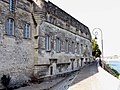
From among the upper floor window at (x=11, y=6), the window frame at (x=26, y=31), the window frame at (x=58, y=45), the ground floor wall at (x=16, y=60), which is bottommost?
the ground floor wall at (x=16, y=60)

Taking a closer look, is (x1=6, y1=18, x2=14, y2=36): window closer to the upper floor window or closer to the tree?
the upper floor window

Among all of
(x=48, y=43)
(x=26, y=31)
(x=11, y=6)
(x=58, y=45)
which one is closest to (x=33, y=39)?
(x=26, y=31)

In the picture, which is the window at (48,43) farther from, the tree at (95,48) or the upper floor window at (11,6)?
the tree at (95,48)

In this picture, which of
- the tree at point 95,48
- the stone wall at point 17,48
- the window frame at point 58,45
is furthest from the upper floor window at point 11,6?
the tree at point 95,48

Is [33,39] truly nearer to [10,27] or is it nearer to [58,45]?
[10,27]

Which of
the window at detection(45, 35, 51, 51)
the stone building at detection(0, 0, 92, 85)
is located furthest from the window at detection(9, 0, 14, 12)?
the window at detection(45, 35, 51, 51)

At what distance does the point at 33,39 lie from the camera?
19.5m

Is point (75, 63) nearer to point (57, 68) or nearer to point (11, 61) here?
point (57, 68)

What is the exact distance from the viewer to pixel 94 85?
13.7m

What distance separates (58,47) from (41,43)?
5144 mm

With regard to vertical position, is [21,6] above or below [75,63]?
above

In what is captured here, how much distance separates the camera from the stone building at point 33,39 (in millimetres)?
15794

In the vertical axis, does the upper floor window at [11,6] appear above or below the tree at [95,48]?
above

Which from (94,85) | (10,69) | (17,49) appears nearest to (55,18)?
(17,49)
